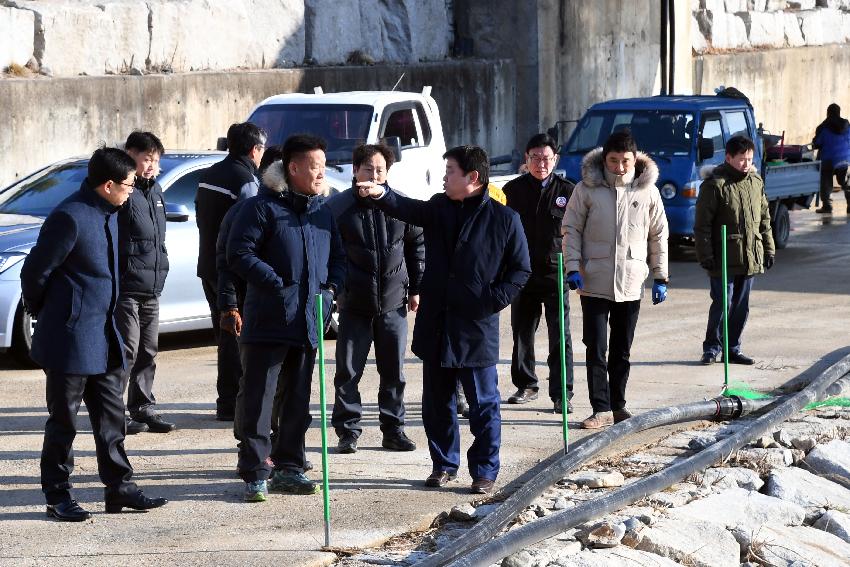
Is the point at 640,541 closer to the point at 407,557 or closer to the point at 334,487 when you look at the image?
the point at 407,557

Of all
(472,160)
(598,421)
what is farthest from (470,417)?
(598,421)

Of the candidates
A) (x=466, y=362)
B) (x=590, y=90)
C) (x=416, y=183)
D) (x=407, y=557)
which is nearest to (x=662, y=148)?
(x=416, y=183)

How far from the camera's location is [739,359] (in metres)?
12.7

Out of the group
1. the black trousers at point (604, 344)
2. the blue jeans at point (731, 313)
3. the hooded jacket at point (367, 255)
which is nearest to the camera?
the hooded jacket at point (367, 255)

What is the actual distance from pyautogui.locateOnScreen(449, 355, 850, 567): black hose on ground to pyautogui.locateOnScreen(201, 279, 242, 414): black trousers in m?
2.87

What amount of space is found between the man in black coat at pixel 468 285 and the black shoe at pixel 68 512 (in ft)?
6.21

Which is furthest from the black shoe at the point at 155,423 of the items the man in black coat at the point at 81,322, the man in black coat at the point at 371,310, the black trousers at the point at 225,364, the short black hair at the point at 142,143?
the man in black coat at the point at 81,322

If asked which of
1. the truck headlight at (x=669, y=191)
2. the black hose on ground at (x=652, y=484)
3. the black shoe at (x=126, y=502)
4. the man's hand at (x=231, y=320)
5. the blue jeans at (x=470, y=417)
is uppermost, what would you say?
the truck headlight at (x=669, y=191)

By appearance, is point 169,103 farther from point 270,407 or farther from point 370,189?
point 270,407

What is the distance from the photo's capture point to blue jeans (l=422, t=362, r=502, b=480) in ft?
28.0

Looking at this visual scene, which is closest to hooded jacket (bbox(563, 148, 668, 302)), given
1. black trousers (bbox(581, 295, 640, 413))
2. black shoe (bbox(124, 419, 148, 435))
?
black trousers (bbox(581, 295, 640, 413))

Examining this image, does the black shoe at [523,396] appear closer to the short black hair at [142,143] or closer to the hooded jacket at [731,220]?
the hooded jacket at [731,220]

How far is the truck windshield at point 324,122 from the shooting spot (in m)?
16.1

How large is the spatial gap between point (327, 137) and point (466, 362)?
805 cm
